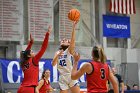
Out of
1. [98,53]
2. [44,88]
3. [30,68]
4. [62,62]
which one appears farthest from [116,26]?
[98,53]

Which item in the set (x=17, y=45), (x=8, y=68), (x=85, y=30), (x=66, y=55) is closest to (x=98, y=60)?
(x=66, y=55)

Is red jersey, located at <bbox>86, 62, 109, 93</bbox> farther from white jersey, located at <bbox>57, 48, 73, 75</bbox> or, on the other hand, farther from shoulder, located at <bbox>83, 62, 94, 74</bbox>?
white jersey, located at <bbox>57, 48, 73, 75</bbox>

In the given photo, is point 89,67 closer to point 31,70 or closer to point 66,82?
point 31,70

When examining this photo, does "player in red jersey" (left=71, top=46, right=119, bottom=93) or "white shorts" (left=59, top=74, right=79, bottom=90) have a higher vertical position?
"player in red jersey" (left=71, top=46, right=119, bottom=93)

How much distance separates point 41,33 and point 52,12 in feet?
3.68

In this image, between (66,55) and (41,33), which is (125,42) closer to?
(41,33)

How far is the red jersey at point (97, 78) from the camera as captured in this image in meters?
5.48

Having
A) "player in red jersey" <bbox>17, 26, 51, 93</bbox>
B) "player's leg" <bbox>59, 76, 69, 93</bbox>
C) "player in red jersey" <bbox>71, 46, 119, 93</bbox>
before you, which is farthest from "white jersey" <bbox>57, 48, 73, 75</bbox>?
"player in red jersey" <bbox>71, 46, 119, 93</bbox>

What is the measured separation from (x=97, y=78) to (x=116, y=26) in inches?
503

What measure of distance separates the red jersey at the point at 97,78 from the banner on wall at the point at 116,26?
40.6 ft

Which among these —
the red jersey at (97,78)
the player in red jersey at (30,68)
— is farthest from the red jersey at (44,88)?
the red jersey at (97,78)

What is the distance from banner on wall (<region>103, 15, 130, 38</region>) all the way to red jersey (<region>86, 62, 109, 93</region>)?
1238cm

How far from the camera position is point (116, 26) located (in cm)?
1805

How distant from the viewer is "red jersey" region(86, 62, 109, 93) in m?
5.48
